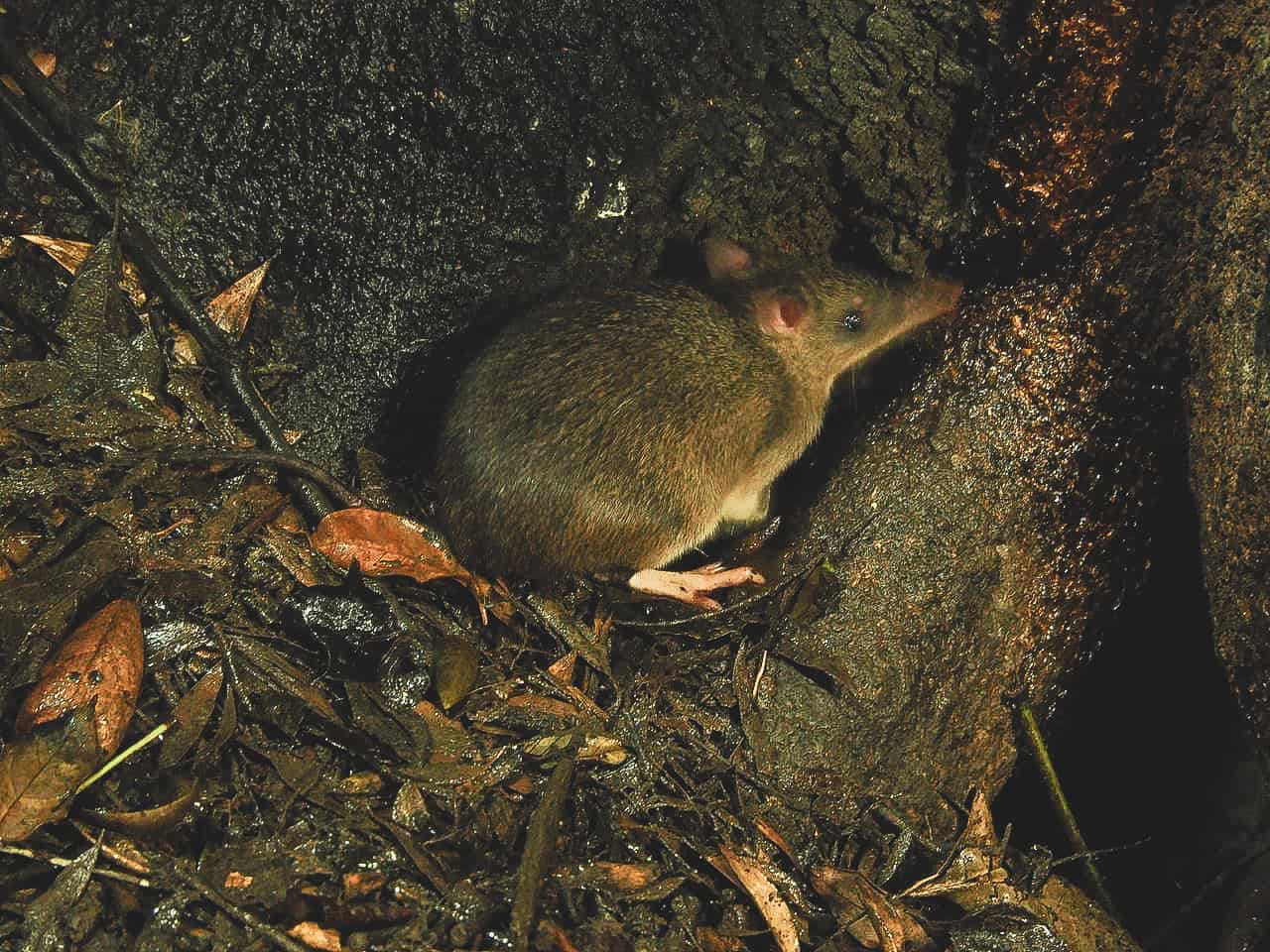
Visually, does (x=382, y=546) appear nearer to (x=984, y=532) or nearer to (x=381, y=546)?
(x=381, y=546)

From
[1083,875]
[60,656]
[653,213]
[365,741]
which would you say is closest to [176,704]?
[60,656]

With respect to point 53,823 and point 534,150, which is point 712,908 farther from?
point 534,150

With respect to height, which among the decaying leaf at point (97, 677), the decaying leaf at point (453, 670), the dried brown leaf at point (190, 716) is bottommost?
the decaying leaf at point (453, 670)

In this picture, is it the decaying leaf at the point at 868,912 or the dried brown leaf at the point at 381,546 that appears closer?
the decaying leaf at the point at 868,912

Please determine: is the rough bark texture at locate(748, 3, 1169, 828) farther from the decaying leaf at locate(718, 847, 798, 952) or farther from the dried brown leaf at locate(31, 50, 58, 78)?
the dried brown leaf at locate(31, 50, 58, 78)

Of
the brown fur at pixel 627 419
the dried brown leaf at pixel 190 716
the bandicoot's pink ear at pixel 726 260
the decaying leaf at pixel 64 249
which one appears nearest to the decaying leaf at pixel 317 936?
the dried brown leaf at pixel 190 716

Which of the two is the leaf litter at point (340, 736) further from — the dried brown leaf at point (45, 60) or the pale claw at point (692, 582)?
the dried brown leaf at point (45, 60)
